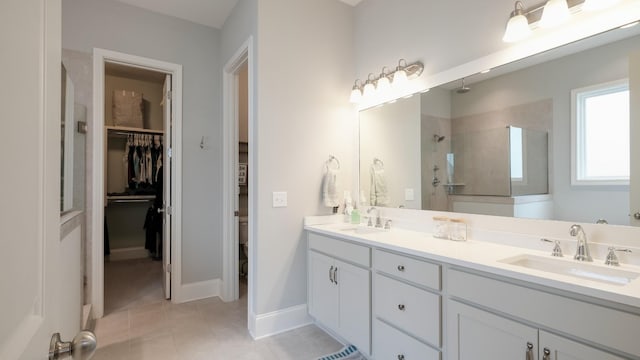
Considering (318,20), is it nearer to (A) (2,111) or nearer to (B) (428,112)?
(B) (428,112)

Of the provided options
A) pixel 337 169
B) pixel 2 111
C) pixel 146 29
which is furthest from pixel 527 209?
pixel 146 29

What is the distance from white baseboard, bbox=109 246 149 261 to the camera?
4.84 m

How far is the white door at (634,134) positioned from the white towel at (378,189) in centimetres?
151

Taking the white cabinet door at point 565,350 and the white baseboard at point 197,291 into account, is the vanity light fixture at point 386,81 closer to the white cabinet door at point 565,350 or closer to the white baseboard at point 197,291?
the white cabinet door at point 565,350

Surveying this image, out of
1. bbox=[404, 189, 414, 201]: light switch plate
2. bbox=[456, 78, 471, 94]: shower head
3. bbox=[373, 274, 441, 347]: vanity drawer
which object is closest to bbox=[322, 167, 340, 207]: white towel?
bbox=[404, 189, 414, 201]: light switch plate

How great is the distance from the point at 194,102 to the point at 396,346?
114 inches

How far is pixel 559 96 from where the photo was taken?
1.68 meters

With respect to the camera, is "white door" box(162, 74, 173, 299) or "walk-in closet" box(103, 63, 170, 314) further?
"walk-in closet" box(103, 63, 170, 314)

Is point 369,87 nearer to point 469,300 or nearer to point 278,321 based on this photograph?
point 469,300

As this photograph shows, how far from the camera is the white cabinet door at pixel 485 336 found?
124cm

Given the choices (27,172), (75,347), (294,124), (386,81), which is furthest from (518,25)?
(75,347)

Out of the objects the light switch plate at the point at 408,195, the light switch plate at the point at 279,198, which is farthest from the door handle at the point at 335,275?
the light switch plate at the point at 408,195

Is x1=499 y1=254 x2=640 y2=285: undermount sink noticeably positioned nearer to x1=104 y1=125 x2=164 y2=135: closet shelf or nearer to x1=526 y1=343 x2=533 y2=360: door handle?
x1=526 y1=343 x2=533 y2=360: door handle

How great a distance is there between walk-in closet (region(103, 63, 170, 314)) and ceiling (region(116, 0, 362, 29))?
175cm
